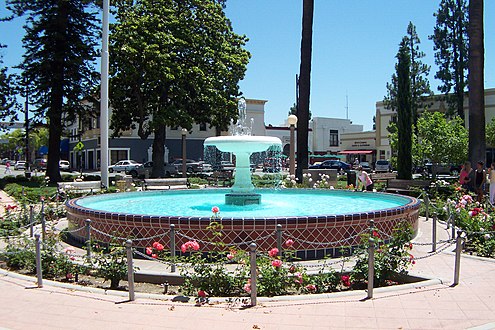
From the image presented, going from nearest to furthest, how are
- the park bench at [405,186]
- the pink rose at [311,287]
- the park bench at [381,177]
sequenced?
the pink rose at [311,287] → the park bench at [405,186] → the park bench at [381,177]

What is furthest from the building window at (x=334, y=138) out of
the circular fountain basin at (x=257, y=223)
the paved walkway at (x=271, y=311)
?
the paved walkway at (x=271, y=311)

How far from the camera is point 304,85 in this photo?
2361 centimetres

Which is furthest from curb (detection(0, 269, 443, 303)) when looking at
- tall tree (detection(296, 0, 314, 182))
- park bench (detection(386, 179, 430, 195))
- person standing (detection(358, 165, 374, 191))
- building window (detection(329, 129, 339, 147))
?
building window (detection(329, 129, 339, 147))

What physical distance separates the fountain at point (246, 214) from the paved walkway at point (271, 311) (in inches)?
47.5

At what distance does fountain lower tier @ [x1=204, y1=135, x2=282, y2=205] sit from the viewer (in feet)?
40.2

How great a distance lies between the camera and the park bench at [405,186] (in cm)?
1804

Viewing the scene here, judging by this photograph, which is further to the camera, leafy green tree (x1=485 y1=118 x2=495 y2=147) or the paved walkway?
leafy green tree (x1=485 y1=118 x2=495 y2=147)

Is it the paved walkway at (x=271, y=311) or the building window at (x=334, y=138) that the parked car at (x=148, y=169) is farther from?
the building window at (x=334, y=138)

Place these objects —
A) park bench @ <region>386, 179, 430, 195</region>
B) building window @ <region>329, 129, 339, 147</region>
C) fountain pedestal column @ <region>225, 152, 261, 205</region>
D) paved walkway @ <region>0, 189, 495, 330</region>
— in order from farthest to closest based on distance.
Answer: building window @ <region>329, 129, 339, 147</region> → park bench @ <region>386, 179, 430, 195</region> → fountain pedestal column @ <region>225, 152, 261, 205</region> → paved walkway @ <region>0, 189, 495, 330</region>

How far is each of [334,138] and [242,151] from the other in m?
62.9

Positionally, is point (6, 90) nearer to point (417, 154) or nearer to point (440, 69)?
point (417, 154)

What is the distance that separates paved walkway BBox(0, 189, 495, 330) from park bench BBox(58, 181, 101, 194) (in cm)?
1095

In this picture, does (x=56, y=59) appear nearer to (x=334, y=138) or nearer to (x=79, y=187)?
(x=79, y=187)

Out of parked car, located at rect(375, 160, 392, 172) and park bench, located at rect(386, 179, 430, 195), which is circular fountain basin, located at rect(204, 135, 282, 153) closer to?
park bench, located at rect(386, 179, 430, 195)
